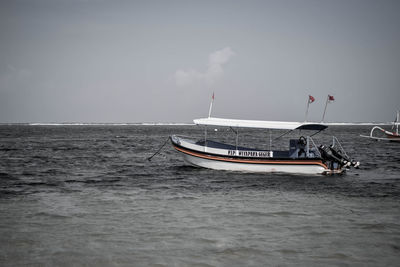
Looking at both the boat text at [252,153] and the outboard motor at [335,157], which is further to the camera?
the boat text at [252,153]

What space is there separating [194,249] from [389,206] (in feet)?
31.3

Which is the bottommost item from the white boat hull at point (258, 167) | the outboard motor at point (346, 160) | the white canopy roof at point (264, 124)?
the white boat hull at point (258, 167)

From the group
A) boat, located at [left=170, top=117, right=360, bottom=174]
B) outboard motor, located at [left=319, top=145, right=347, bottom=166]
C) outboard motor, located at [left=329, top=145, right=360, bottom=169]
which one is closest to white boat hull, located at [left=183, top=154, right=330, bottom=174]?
boat, located at [left=170, top=117, right=360, bottom=174]

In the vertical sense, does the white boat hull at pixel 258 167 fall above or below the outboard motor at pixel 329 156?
below

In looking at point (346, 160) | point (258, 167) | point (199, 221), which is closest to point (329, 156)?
point (346, 160)

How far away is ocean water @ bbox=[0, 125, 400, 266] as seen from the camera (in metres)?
8.64

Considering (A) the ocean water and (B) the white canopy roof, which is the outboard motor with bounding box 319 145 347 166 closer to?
(B) the white canopy roof

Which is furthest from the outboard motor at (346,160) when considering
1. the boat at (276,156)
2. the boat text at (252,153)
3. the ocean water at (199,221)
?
the boat text at (252,153)

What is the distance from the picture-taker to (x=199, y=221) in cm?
1175

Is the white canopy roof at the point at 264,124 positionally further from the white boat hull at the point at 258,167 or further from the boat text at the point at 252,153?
the white boat hull at the point at 258,167

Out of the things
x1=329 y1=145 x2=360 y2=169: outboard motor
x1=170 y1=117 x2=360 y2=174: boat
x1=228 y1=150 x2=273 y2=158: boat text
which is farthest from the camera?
x1=228 y1=150 x2=273 y2=158: boat text

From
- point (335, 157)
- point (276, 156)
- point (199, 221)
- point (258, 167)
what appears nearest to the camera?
point (199, 221)

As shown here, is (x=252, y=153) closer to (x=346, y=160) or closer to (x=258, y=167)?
(x=258, y=167)

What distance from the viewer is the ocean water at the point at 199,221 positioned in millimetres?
8641
